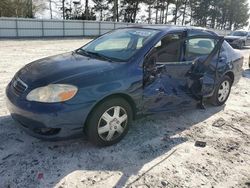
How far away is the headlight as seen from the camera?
127 inches

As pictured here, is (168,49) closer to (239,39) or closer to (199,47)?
(199,47)

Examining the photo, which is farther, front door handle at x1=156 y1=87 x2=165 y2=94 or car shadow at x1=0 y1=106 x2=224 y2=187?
front door handle at x1=156 y1=87 x2=165 y2=94

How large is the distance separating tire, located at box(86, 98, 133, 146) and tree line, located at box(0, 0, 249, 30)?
30300 mm

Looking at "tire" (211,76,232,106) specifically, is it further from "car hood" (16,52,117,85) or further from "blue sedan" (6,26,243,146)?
"car hood" (16,52,117,85)

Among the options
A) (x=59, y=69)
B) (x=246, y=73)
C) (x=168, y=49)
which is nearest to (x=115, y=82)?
(x=59, y=69)

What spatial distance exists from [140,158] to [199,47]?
2376 millimetres

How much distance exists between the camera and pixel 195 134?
4316mm

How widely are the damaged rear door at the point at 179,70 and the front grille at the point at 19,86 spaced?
1633 mm

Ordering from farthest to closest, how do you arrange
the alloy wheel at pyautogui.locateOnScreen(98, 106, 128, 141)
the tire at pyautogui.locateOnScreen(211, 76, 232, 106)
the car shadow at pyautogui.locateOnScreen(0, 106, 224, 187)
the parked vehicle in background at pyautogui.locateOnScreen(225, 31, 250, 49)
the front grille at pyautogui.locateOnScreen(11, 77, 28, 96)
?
the parked vehicle in background at pyautogui.locateOnScreen(225, 31, 250, 49) → the tire at pyautogui.locateOnScreen(211, 76, 232, 106) → the alloy wheel at pyautogui.locateOnScreen(98, 106, 128, 141) → the front grille at pyautogui.locateOnScreen(11, 77, 28, 96) → the car shadow at pyautogui.locateOnScreen(0, 106, 224, 187)

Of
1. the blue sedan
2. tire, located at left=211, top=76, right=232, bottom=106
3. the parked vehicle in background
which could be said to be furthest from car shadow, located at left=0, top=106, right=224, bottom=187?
the parked vehicle in background

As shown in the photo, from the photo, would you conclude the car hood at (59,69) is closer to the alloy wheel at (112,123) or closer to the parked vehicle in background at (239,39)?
the alloy wheel at (112,123)

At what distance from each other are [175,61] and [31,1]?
34196 millimetres

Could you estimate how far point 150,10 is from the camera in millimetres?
45594

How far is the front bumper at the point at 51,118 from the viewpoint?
3.17 meters
